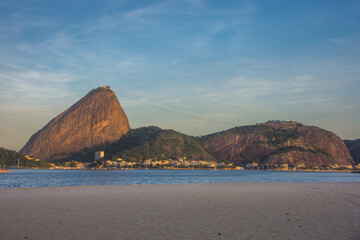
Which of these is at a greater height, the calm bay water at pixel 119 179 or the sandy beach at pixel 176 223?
the sandy beach at pixel 176 223

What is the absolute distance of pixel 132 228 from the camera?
49.3 ft

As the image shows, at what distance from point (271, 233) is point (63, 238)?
8.22 metres

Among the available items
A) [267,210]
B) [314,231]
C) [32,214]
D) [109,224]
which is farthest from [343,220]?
[32,214]

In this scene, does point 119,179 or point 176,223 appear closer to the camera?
point 176,223

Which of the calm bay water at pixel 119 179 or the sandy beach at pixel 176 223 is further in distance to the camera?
the calm bay water at pixel 119 179

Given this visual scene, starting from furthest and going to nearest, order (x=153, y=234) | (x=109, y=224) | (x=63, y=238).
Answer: (x=109, y=224), (x=153, y=234), (x=63, y=238)

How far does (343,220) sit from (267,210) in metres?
5.29

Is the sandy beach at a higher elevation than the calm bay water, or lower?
higher

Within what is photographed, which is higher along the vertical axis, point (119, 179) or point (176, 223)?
point (176, 223)

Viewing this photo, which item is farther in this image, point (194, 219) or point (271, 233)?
point (194, 219)

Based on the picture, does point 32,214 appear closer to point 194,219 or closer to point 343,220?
point 194,219

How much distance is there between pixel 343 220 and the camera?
16859 millimetres

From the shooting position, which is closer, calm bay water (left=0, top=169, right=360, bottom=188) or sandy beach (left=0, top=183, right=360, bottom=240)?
sandy beach (left=0, top=183, right=360, bottom=240)

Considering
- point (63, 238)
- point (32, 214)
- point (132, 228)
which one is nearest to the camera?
point (63, 238)
